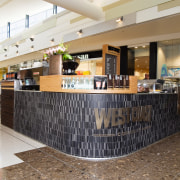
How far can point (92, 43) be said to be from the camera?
328 inches

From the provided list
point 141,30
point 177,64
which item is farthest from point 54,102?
point 177,64

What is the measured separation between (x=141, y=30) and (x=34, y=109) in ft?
14.1

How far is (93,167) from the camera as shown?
94.4 inches

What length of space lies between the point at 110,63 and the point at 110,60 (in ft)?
0.19

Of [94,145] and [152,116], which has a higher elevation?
[152,116]

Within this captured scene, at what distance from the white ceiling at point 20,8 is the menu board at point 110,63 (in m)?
8.19

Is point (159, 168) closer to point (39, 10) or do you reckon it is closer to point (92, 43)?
point (92, 43)

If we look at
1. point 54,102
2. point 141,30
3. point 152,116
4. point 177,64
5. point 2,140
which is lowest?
point 2,140

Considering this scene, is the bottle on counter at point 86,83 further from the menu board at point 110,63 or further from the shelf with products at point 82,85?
the menu board at point 110,63

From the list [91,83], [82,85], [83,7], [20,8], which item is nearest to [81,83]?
[82,85]

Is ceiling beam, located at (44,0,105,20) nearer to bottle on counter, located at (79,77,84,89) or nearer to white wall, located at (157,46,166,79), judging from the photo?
white wall, located at (157,46,166,79)

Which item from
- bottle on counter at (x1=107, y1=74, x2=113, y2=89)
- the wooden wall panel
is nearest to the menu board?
bottle on counter at (x1=107, y1=74, x2=113, y2=89)

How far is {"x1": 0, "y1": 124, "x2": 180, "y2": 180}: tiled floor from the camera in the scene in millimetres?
2154

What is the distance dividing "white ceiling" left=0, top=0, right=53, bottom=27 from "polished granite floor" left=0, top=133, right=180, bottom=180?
384 inches
